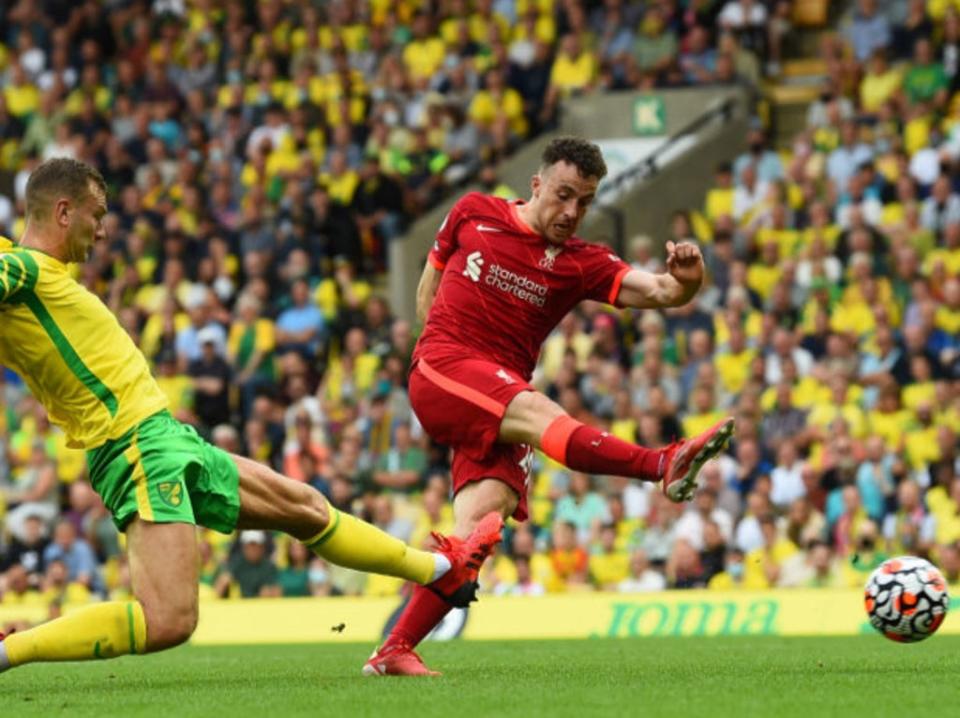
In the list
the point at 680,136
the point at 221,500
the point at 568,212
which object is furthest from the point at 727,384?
the point at 221,500

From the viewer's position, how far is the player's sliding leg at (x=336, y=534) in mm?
8797

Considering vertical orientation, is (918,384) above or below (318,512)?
below

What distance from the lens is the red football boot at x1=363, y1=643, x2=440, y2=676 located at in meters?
9.60

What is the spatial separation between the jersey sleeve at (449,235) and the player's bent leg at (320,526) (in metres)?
1.70

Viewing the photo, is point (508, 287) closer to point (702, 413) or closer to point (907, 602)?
point (907, 602)

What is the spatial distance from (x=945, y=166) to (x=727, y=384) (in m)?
2.98

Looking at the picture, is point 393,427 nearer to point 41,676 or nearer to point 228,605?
point 228,605

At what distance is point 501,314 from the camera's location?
9914 mm

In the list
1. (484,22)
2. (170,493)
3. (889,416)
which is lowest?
(889,416)

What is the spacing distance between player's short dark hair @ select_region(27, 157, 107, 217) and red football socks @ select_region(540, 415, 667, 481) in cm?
225

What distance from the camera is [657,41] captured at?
22.7 meters

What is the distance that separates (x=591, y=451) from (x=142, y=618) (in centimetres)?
206

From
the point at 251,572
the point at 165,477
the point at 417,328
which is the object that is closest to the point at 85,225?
the point at 165,477

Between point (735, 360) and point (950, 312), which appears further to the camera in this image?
point (735, 360)
